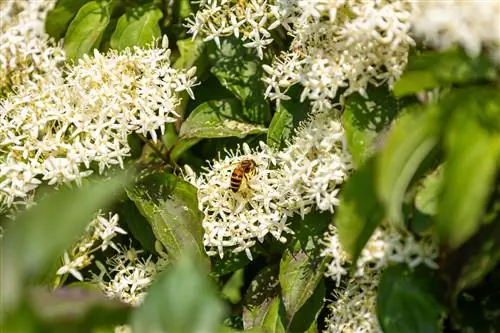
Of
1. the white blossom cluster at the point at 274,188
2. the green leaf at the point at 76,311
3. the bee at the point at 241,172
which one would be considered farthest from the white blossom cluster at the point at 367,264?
the green leaf at the point at 76,311

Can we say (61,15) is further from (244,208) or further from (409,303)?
(409,303)

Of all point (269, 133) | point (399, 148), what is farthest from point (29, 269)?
point (269, 133)

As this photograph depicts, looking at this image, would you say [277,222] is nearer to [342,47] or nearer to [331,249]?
[331,249]

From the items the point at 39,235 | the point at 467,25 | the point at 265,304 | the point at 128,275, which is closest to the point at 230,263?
the point at 265,304

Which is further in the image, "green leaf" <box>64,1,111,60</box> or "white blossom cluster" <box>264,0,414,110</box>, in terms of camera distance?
"green leaf" <box>64,1,111,60</box>

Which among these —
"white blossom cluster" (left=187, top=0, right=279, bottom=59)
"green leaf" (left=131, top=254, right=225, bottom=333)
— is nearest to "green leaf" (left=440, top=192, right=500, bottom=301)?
"green leaf" (left=131, top=254, right=225, bottom=333)

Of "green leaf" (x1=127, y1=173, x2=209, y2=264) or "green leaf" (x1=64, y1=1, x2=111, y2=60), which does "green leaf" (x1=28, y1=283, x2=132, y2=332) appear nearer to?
"green leaf" (x1=127, y1=173, x2=209, y2=264)

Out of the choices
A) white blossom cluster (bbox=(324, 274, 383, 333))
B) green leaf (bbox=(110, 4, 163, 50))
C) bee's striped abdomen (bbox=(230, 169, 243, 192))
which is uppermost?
green leaf (bbox=(110, 4, 163, 50))
